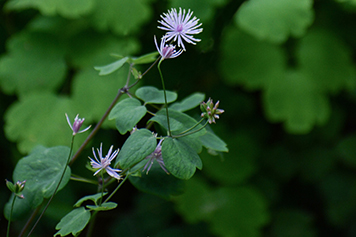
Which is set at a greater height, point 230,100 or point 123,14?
point 123,14

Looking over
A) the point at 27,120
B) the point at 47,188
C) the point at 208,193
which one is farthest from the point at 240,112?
the point at 47,188

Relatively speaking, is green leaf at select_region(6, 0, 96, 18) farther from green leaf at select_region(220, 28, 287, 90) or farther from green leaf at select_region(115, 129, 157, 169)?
green leaf at select_region(115, 129, 157, 169)

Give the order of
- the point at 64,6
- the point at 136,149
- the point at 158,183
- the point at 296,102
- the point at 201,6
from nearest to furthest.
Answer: the point at 136,149, the point at 158,183, the point at 201,6, the point at 64,6, the point at 296,102

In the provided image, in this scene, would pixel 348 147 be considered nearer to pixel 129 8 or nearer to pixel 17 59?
pixel 129 8

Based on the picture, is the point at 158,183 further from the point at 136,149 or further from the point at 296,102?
the point at 296,102

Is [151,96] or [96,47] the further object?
[96,47]

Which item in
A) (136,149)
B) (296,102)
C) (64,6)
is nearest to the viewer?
(136,149)

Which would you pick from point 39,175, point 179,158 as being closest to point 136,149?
point 179,158

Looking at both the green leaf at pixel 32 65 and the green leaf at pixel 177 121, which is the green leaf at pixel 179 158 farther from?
the green leaf at pixel 32 65

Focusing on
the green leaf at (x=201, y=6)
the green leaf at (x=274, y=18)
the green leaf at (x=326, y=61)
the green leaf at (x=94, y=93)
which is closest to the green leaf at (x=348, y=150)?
the green leaf at (x=326, y=61)

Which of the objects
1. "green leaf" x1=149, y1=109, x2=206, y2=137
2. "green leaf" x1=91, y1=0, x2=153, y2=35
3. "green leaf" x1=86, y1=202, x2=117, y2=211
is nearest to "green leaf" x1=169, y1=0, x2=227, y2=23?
"green leaf" x1=91, y1=0, x2=153, y2=35
